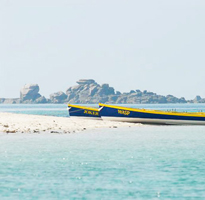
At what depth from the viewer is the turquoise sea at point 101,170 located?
50.9 feet

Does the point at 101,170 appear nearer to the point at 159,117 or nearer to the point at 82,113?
the point at 159,117

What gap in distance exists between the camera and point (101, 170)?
66.1 ft

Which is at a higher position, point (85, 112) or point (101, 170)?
point (85, 112)

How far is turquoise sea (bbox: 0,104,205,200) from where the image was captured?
15500mm

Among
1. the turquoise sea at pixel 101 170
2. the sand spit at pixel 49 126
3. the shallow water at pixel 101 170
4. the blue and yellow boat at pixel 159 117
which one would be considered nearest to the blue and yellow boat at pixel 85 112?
the blue and yellow boat at pixel 159 117

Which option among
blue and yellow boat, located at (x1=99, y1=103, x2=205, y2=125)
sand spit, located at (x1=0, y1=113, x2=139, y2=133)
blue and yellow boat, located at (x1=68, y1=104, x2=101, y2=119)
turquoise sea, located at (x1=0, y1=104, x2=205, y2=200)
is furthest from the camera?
blue and yellow boat, located at (x1=68, y1=104, x2=101, y2=119)

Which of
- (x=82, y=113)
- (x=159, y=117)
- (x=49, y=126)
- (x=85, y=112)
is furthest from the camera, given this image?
(x=82, y=113)

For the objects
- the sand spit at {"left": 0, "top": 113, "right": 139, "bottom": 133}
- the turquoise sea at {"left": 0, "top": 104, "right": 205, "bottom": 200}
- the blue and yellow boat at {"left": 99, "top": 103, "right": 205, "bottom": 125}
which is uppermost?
the blue and yellow boat at {"left": 99, "top": 103, "right": 205, "bottom": 125}

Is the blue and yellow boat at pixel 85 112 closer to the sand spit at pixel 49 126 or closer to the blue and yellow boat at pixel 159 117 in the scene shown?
the blue and yellow boat at pixel 159 117

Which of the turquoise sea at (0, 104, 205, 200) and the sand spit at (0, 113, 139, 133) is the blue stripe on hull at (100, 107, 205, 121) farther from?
the turquoise sea at (0, 104, 205, 200)

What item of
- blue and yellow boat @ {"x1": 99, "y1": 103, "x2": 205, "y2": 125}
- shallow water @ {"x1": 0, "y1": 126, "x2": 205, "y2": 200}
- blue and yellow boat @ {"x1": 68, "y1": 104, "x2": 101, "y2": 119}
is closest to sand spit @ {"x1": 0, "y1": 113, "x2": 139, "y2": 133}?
blue and yellow boat @ {"x1": 99, "y1": 103, "x2": 205, "y2": 125}

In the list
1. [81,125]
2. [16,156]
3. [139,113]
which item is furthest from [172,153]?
[139,113]

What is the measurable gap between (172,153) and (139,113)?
91.6ft

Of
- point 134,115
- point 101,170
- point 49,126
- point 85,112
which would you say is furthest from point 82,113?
point 101,170
